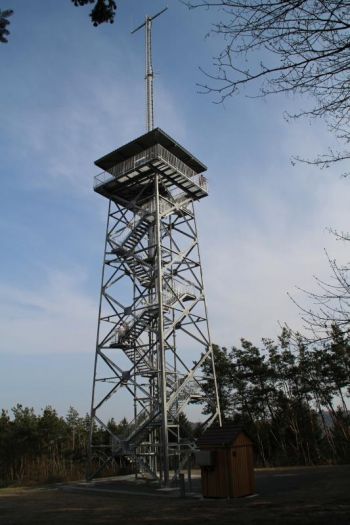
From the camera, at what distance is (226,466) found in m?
13.5

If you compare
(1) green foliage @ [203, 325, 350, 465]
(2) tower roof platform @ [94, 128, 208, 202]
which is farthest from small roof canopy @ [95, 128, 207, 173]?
(1) green foliage @ [203, 325, 350, 465]

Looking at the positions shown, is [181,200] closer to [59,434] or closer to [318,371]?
[318,371]

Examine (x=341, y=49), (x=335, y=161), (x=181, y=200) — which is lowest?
(x=335, y=161)

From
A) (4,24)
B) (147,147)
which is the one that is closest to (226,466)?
(4,24)

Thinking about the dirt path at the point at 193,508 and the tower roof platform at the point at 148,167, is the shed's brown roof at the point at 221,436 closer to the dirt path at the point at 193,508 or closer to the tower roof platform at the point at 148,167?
→ the dirt path at the point at 193,508

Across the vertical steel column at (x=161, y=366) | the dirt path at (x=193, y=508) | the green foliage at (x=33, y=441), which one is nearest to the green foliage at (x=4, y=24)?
the dirt path at (x=193, y=508)

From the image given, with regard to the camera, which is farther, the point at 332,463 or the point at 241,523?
the point at 332,463

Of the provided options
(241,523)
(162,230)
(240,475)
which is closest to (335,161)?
(241,523)

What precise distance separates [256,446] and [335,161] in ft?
97.9

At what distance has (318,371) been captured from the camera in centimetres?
3050

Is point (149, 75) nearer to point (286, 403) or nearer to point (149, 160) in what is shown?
point (149, 160)

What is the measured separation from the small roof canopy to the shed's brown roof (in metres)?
14.2

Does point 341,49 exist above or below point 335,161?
above

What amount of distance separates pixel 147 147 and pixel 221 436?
15.0 meters
